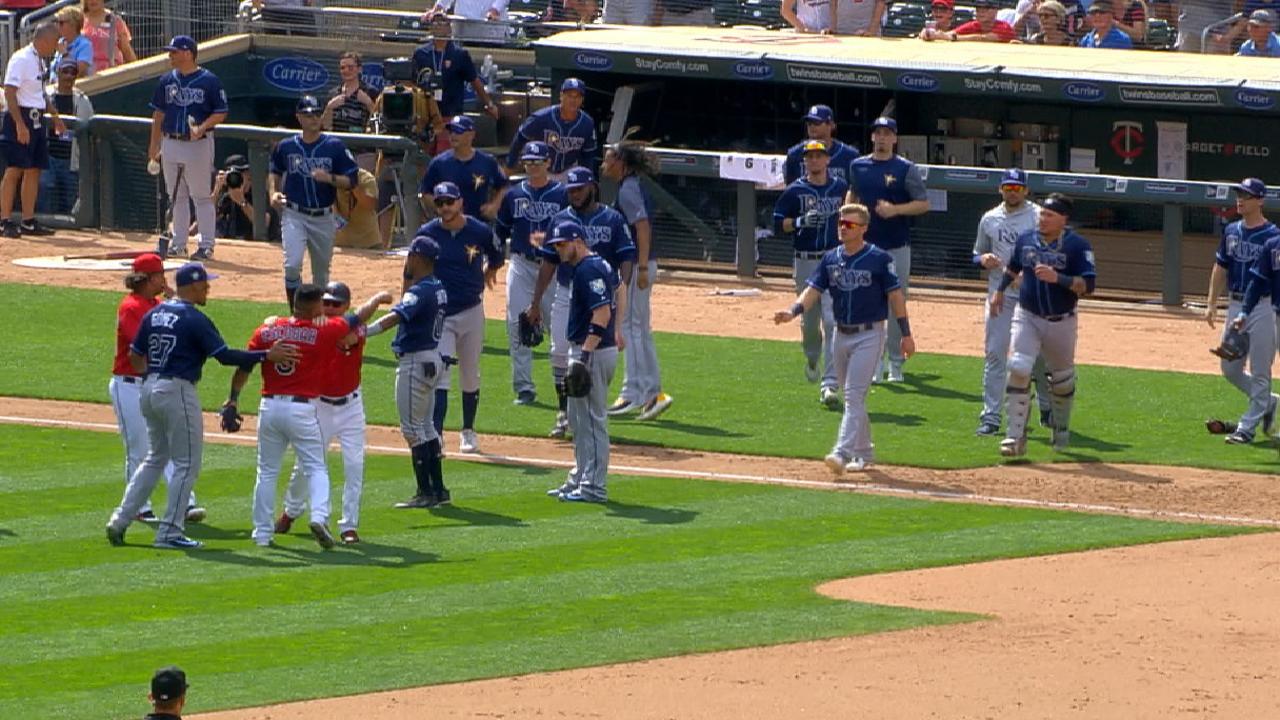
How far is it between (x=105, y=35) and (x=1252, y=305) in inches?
612

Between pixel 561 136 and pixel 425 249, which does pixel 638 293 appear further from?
pixel 425 249

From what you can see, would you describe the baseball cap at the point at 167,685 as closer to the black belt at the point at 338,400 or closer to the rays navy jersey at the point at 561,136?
the black belt at the point at 338,400

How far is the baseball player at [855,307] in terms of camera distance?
14203mm

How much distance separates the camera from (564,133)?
58.8ft

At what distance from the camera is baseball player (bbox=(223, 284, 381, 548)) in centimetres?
1214

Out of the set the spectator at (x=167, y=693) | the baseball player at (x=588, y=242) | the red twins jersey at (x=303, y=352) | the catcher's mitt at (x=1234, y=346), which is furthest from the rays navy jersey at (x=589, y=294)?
the spectator at (x=167, y=693)

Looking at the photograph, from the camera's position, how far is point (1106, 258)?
21391mm

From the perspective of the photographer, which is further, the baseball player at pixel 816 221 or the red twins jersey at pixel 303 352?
the baseball player at pixel 816 221

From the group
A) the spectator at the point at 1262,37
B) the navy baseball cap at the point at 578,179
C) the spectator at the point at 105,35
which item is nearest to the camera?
the navy baseball cap at the point at 578,179

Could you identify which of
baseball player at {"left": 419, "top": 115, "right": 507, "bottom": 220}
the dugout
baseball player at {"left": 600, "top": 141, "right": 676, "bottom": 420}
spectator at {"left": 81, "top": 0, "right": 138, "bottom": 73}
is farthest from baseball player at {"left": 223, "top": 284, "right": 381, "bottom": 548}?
spectator at {"left": 81, "top": 0, "right": 138, "bottom": 73}

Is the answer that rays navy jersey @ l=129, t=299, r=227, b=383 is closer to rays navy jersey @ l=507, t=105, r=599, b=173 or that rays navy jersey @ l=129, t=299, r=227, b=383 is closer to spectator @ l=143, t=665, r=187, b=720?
spectator @ l=143, t=665, r=187, b=720

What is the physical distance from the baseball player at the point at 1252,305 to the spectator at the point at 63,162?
44.7 feet

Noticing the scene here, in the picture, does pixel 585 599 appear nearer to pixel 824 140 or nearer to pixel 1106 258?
pixel 824 140

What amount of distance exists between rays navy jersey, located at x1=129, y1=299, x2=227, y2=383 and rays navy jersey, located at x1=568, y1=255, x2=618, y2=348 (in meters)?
2.40
